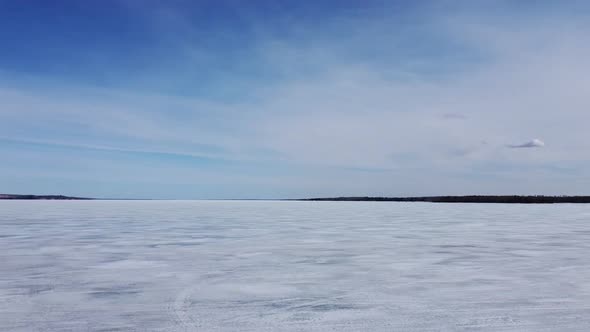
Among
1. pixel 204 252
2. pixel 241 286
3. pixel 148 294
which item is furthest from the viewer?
pixel 204 252

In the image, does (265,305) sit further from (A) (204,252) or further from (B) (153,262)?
(A) (204,252)

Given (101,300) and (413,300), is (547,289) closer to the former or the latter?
(413,300)

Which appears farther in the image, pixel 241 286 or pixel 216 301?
pixel 241 286

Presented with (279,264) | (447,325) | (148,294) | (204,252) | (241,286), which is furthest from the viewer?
(204,252)

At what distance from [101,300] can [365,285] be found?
2789mm

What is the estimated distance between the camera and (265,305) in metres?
4.75

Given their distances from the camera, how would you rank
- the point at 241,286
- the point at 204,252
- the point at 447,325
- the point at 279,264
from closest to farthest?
the point at 447,325 < the point at 241,286 < the point at 279,264 < the point at 204,252

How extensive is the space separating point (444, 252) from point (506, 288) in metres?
3.49

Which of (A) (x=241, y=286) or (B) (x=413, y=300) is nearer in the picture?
(B) (x=413, y=300)

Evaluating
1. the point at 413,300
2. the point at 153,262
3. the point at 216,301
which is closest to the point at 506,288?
the point at 413,300

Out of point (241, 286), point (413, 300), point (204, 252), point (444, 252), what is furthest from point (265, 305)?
point (444, 252)

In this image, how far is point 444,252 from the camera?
9047 mm

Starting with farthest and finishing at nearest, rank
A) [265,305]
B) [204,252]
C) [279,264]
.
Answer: [204,252] < [279,264] < [265,305]

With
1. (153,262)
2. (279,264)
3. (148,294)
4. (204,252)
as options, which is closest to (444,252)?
(279,264)
